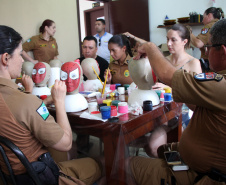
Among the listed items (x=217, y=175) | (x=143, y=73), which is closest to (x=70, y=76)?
(x=143, y=73)

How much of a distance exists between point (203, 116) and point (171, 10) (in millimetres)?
4241

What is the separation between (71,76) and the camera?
1428mm

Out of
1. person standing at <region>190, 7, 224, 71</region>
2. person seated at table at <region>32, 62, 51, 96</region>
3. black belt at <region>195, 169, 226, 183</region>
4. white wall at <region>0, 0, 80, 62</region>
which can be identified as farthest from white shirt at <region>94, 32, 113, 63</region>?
black belt at <region>195, 169, 226, 183</region>

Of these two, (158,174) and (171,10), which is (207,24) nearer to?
(171,10)

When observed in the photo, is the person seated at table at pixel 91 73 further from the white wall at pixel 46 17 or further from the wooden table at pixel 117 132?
the white wall at pixel 46 17

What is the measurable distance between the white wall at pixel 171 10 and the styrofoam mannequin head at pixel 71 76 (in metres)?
3.68

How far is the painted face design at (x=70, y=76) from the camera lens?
1425mm

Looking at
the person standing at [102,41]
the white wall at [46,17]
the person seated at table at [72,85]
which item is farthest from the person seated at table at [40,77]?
the person standing at [102,41]

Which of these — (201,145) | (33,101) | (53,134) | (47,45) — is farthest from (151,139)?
(47,45)

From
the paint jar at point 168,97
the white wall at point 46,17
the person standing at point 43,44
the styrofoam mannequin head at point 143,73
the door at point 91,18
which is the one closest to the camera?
the styrofoam mannequin head at point 143,73

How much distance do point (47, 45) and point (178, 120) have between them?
2.93m

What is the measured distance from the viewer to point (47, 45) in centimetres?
387

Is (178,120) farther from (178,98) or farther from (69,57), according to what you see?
(69,57)

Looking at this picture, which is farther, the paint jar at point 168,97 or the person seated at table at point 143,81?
the paint jar at point 168,97
